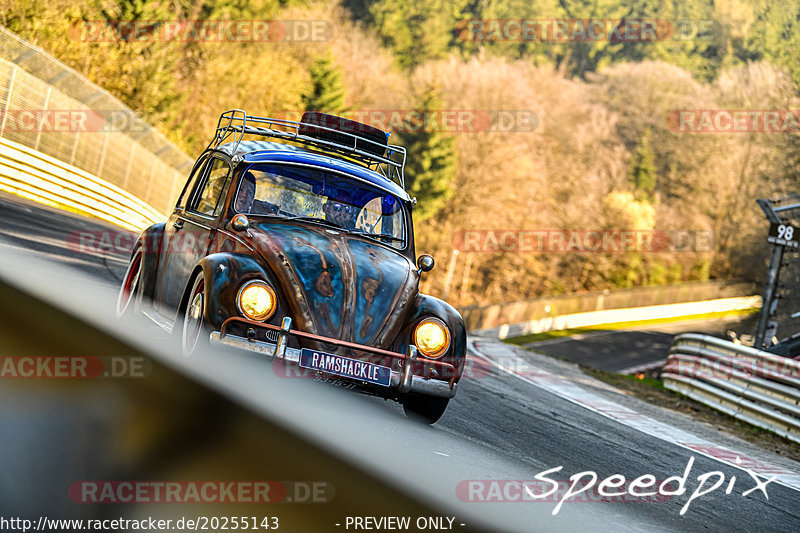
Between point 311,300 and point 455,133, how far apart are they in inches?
2246

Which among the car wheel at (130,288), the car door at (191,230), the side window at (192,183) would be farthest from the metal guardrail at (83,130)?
the car door at (191,230)

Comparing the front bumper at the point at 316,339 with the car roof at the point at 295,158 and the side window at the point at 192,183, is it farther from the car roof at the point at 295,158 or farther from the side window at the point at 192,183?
the side window at the point at 192,183

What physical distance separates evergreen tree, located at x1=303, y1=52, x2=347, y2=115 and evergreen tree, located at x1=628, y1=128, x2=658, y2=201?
34225 mm

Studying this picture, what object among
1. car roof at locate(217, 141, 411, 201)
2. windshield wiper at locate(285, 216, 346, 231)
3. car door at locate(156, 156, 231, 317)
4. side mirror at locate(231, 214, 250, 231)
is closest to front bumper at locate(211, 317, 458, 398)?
side mirror at locate(231, 214, 250, 231)

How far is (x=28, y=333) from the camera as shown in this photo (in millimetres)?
6570

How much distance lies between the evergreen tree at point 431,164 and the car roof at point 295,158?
5235 cm

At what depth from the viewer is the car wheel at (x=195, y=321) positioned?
20.7ft

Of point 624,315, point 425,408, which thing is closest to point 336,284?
point 425,408

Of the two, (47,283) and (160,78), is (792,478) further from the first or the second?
(160,78)

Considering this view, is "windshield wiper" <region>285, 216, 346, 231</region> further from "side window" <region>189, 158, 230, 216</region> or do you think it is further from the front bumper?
the front bumper

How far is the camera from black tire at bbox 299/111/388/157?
9281 millimetres

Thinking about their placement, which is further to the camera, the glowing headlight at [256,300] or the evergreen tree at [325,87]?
the evergreen tree at [325,87]

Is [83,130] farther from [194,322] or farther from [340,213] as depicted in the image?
[194,322]

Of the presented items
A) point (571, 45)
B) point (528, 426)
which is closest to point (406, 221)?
point (528, 426)
